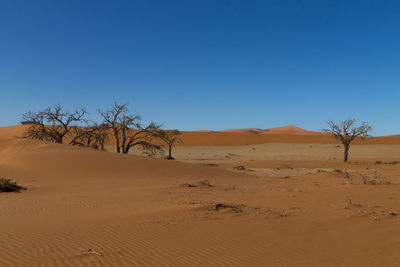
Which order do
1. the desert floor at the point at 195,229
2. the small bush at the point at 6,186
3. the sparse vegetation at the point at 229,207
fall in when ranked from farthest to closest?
1. the small bush at the point at 6,186
2. the sparse vegetation at the point at 229,207
3. the desert floor at the point at 195,229

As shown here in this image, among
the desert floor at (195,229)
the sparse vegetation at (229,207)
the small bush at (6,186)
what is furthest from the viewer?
the small bush at (6,186)

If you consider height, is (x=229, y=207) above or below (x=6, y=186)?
above

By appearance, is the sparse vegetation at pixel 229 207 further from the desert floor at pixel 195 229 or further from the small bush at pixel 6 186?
the small bush at pixel 6 186

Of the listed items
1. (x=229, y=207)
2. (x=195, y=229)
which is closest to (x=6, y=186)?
(x=229, y=207)

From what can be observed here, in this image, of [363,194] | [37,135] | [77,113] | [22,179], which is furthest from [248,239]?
[37,135]

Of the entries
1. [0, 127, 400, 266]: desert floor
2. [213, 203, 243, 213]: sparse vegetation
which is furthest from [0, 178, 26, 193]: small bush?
[213, 203, 243, 213]: sparse vegetation

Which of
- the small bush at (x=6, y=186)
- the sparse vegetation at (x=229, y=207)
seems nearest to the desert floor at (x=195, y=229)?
the sparse vegetation at (x=229, y=207)

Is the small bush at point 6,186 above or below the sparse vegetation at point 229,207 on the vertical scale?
below

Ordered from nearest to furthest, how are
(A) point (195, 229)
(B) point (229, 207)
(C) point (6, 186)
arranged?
(A) point (195, 229) < (B) point (229, 207) < (C) point (6, 186)

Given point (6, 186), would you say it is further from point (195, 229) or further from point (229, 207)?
point (195, 229)

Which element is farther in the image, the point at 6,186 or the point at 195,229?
the point at 6,186

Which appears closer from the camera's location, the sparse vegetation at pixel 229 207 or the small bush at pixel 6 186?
the sparse vegetation at pixel 229 207

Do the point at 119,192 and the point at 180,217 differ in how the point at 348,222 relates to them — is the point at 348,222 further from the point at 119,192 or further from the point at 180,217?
the point at 119,192

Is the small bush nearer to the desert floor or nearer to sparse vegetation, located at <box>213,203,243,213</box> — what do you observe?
the desert floor
